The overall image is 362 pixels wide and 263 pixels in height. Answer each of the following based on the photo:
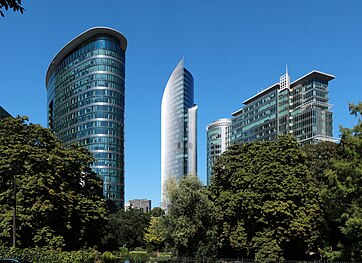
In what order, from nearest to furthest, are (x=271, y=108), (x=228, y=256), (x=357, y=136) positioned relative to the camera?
1. (x=357, y=136)
2. (x=228, y=256)
3. (x=271, y=108)

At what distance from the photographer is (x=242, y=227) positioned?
140ft

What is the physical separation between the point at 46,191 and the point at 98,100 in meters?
96.4

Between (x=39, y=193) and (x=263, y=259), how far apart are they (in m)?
18.8

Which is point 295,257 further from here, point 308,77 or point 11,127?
point 308,77

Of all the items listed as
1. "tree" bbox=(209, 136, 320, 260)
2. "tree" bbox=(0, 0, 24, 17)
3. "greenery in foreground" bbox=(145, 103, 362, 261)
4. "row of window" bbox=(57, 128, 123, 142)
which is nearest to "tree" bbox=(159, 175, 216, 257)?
"greenery in foreground" bbox=(145, 103, 362, 261)

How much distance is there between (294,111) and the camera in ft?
449

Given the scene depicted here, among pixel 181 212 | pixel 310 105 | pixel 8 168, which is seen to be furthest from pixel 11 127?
pixel 310 105

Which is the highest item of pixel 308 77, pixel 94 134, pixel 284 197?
pixel 308 77

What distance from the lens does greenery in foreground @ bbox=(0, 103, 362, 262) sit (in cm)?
3591

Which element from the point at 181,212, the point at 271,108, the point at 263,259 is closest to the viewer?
the point at 263,259

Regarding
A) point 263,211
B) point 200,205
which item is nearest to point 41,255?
point 200,205

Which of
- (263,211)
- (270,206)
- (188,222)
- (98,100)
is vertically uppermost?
(98,100)

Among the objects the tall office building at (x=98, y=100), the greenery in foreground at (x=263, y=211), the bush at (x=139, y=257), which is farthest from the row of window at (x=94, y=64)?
the greenery in foreground at (x=263, y=211)

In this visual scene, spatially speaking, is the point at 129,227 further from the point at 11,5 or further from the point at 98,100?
the point at 11,5
